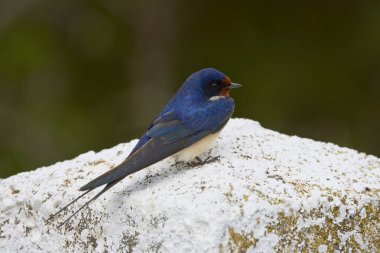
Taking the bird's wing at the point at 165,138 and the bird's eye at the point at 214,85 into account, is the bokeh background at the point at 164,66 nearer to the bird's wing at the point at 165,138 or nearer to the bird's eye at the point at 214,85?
the bird's eye at the point at 214,85

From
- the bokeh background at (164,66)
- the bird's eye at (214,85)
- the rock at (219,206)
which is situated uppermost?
the bokeh background at (164,66)

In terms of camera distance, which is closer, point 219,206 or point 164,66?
point 219,206

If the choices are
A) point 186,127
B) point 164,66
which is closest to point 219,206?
point 186,127

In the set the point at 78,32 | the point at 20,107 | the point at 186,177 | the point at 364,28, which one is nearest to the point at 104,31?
the point at 78,32

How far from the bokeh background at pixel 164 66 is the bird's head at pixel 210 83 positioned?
10.1 feet

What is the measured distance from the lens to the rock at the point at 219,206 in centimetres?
263

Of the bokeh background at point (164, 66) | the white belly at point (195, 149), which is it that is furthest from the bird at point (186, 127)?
the bokeh background at point (164, 66)

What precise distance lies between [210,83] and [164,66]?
353 cm

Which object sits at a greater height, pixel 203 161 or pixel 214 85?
pixel 214 85

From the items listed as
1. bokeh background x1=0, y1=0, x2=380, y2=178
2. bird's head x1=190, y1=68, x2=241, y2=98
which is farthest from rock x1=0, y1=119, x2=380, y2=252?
bokeh background x1=0, y1=0, x2=380, y2=178

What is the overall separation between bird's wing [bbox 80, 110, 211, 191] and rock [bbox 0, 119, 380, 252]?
0.32 feet

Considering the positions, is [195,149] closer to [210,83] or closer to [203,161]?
[203,161]

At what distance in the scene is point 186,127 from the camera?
3297 mm

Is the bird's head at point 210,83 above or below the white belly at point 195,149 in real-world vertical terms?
above
